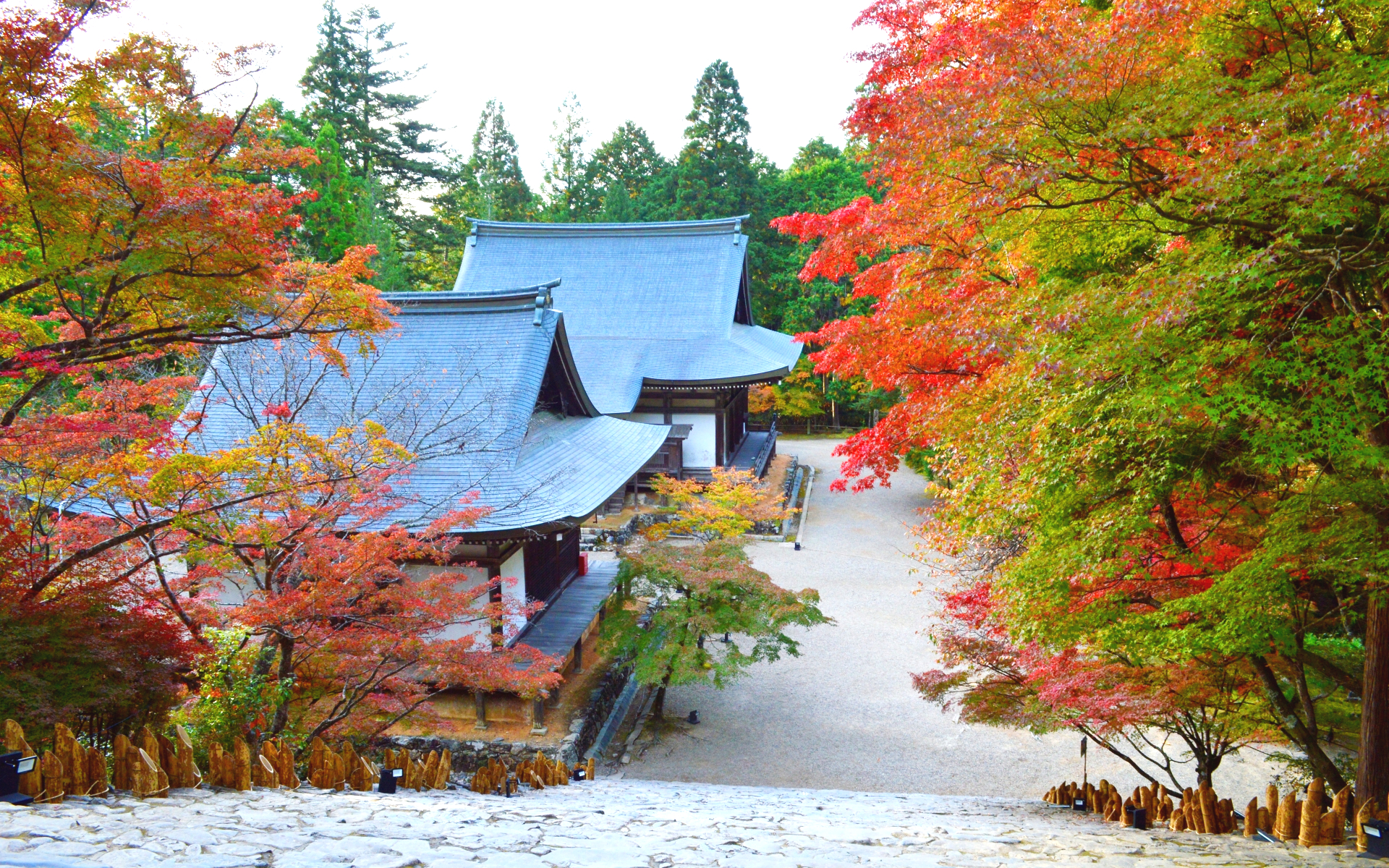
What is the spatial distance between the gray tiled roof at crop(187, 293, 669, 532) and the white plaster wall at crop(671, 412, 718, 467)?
7.39 metres

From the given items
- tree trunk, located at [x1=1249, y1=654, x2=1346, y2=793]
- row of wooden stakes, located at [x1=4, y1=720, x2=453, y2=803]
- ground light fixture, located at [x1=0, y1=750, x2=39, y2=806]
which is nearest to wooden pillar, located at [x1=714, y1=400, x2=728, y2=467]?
tree trunk, located at [x1=1249, y1=654, x2=1346, y2=793]

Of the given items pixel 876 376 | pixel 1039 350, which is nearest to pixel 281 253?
pixel 1039 350

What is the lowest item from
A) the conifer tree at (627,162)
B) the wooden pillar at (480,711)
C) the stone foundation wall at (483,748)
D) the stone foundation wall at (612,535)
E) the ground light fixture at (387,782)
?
the stone foundation wall at (483,748)

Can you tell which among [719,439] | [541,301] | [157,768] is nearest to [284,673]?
[157,768]

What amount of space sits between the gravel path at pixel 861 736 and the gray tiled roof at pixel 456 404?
3.40 metres

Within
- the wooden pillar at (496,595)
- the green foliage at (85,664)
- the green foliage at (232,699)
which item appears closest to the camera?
the green foliage at (85,664)

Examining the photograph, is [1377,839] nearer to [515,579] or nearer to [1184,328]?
[1184,328]

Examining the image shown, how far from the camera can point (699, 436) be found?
827 inches

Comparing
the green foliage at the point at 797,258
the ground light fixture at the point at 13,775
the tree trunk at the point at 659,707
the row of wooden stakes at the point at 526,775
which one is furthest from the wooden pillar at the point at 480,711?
the green foliage at the point at 797,258

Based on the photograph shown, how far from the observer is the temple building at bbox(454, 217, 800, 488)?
20438 millimetres

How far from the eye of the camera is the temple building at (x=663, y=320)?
67.1 ft

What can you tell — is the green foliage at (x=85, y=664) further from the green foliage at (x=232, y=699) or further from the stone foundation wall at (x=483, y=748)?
the stone foundation wall at (x=483, y=748)

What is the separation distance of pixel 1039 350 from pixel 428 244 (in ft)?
120

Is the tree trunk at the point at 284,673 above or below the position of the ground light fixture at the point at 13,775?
below
